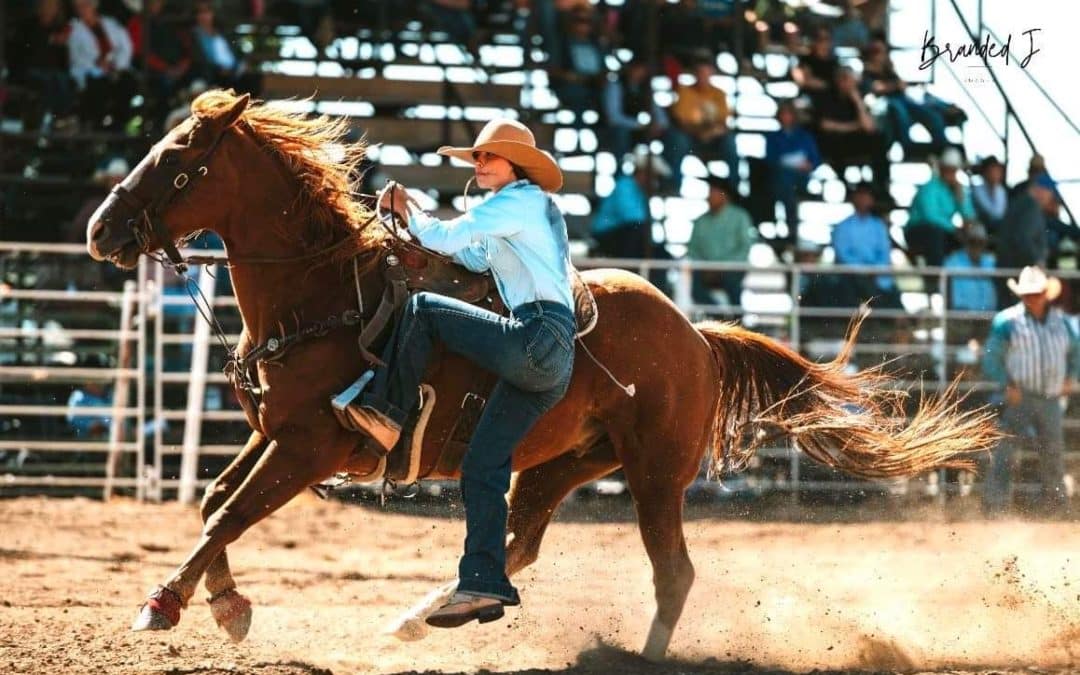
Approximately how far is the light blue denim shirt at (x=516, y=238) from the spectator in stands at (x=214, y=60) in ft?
27.7

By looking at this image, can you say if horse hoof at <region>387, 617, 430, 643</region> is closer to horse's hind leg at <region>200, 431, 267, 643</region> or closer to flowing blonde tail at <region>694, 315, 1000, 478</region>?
horse's hind leg at <region>200, 431, 267, 643</region>

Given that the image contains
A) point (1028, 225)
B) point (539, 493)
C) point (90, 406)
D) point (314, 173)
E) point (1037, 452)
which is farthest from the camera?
point (1028, 225)

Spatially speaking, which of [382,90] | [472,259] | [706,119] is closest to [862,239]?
[706,119]

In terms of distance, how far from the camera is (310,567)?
28.2 ft

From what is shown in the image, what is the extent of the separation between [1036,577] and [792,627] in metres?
1.34

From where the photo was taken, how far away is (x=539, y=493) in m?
6.21

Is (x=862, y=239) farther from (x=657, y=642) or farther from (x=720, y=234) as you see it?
(x=657, y=642)

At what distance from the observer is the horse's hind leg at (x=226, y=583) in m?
5.33

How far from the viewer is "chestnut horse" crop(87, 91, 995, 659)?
5.26m

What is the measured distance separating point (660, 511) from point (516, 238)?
1378 millimetres

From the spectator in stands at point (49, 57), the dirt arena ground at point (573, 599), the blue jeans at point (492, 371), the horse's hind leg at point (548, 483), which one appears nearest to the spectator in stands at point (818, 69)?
the dirt arena ground at point (573, 599)

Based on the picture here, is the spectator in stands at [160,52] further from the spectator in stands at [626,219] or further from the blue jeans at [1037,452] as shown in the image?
the blue jeans at [1037,452]

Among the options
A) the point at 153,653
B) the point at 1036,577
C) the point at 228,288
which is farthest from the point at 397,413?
the point at 228,288

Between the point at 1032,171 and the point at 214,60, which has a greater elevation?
the point at 214,60
